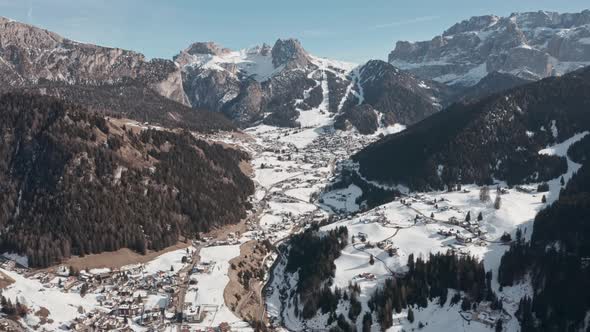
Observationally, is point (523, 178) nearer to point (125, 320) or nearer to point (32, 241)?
point (125, 320)

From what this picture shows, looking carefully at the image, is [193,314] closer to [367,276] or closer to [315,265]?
[315,265]

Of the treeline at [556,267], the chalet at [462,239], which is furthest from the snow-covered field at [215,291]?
the chalet at [462,239]

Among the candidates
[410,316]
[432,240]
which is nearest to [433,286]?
[410,316]

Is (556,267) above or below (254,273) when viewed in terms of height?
above

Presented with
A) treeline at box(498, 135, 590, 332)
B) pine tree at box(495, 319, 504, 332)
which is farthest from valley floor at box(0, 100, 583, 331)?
treeline at box(498, 135, 590, 332)

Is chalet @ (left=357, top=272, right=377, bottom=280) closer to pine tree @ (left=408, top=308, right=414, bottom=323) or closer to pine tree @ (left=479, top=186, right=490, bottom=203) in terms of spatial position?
pine tree @ (left=408, top=308, right=414, bottom=323)

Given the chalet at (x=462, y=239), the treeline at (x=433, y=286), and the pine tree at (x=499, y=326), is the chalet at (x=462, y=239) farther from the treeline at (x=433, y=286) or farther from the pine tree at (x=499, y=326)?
the pine tree at (x=499, y=326)
